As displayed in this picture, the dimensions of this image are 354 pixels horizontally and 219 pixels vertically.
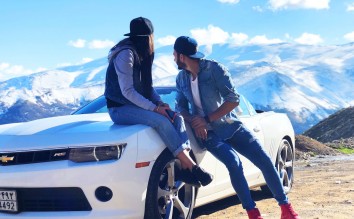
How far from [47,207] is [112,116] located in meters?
0.97

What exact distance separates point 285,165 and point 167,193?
299cm

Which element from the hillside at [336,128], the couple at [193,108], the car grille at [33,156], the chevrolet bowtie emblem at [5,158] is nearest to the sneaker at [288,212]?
the couple at [193,108]

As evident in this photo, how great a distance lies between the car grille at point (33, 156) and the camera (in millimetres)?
4078

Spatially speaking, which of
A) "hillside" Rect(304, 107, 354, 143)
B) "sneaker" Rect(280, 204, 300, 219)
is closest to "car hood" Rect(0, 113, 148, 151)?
"sneaker" Rect(280, 204, 300, 219)

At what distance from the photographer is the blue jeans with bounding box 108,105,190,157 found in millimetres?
4328

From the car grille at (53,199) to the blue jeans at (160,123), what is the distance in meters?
0.78

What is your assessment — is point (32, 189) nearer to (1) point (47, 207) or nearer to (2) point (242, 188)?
(1) point (47, 207)

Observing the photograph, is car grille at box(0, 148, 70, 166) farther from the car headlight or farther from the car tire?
the car tire

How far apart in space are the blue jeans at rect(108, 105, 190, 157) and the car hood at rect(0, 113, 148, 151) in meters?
0.08

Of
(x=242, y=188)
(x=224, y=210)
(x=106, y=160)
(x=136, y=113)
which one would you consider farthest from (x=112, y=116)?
(x=224, y=210)

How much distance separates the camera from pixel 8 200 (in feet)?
14.0

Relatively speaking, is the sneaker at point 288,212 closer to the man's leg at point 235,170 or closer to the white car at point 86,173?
the man's leg at point 235,170

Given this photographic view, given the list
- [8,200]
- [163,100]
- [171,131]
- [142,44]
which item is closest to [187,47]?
[142,44]

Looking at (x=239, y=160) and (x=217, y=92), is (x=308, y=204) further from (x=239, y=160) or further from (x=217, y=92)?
(x=217, y=92)
